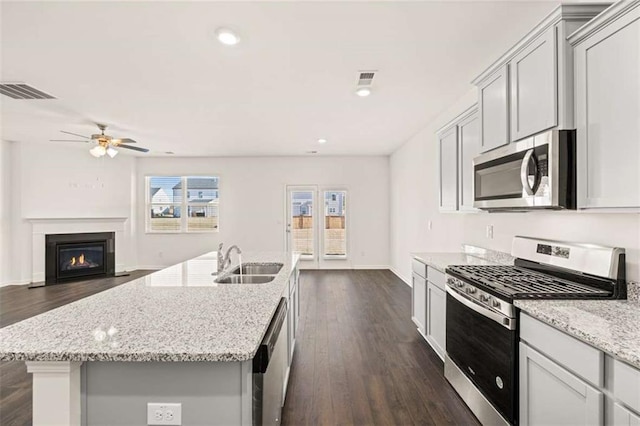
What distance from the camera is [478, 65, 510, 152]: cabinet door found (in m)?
2.11

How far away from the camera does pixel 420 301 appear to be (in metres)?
3.17

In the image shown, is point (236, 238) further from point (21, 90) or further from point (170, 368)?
point (170, 368)

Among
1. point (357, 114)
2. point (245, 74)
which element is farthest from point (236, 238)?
point (245, 74)

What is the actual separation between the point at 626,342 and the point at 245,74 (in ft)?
10.2

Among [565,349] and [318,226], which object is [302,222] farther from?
[565,349]

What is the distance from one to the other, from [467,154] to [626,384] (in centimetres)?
210

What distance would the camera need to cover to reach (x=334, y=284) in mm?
5836

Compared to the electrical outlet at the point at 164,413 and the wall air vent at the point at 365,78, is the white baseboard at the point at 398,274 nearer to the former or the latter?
the wall air vent at the point at 365,78

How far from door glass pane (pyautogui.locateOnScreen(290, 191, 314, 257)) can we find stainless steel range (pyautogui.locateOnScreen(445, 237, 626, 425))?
201 inches

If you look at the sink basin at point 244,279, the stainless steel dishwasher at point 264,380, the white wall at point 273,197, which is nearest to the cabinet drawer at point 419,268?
the sink basin at point 244,279

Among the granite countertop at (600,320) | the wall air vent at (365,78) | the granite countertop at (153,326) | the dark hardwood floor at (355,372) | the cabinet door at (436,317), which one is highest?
the wall air vent at (365,78)

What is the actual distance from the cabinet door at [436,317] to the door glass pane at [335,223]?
442 cm

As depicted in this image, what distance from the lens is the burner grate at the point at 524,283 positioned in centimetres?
161

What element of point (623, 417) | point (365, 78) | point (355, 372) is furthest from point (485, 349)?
point (365, 78)
